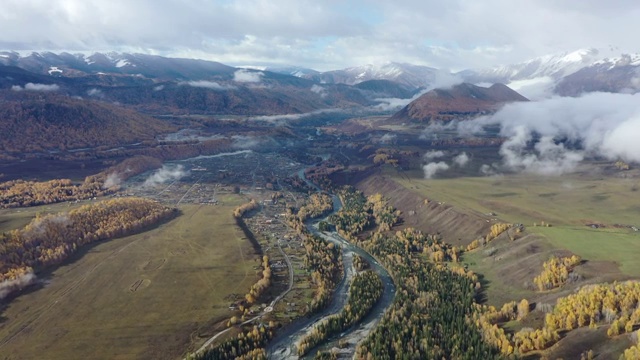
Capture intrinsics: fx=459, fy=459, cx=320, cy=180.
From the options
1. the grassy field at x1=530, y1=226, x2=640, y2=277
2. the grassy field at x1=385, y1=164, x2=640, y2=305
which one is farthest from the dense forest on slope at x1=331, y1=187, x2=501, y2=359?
the grassy field at x1=530, y1=226, x2=640, y2=277

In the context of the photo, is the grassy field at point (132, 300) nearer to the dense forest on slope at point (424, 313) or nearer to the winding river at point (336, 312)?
the winding river at point (336, 312)

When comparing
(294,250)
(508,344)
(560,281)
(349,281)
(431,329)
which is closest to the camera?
(508,344)

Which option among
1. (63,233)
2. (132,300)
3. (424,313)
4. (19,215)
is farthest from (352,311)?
(19,215)

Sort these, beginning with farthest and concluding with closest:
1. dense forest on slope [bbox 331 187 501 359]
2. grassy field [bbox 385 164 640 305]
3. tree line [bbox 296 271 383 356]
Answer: grassy field [bbox 385 164 640 305]
tree line [bbox 296 271 383 356]
dense forest on slope [bbox 331 187 501 359]

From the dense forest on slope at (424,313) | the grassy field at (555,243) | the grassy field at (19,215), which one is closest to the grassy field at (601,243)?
the grassy field at (555,243)

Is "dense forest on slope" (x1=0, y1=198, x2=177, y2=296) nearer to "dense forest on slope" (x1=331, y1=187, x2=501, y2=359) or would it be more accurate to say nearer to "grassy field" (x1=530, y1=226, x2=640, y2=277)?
"dense forest on slope" (x1=331, y1=187, x2=501, y2=359)

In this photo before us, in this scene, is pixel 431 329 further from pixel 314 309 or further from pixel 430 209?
pixel 430 209

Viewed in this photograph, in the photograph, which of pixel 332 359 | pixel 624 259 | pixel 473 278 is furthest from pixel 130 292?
pixel 624 259
